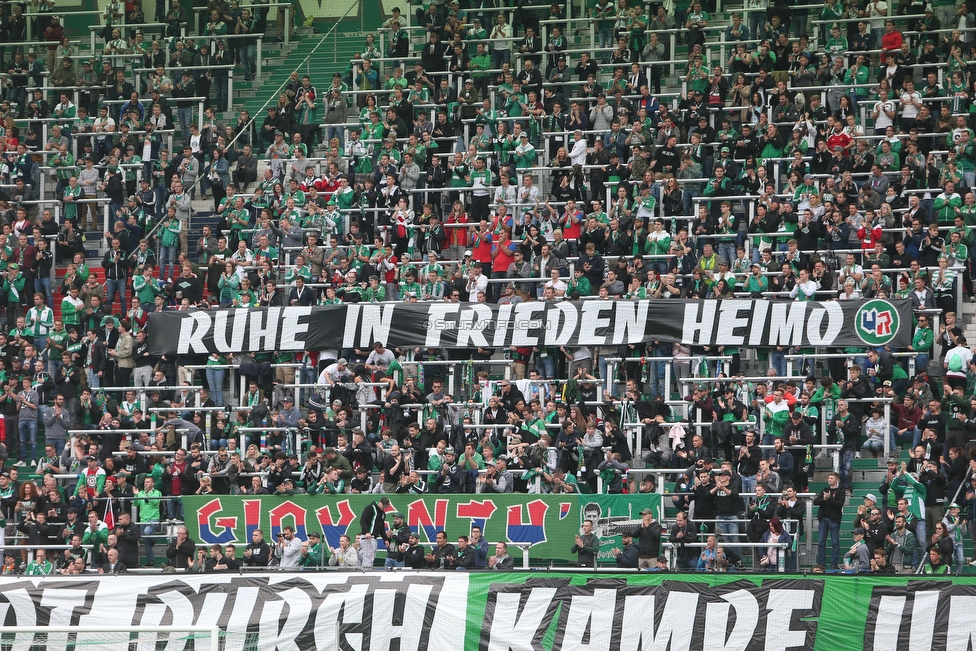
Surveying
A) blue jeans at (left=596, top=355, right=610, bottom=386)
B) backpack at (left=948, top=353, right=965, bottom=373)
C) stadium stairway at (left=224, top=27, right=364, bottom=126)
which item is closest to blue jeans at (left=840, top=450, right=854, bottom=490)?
backpack at (left=948, top=353, right=965, bottom=373)

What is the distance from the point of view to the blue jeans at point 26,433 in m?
28.5

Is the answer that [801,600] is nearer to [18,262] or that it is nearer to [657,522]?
→ [657,522]

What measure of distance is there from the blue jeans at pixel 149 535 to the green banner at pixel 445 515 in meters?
0.71

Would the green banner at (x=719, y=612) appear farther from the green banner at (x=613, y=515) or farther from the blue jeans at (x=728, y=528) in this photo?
the blue jeans at (x=728, y=528)

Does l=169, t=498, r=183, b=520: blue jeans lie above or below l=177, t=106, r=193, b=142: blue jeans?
below

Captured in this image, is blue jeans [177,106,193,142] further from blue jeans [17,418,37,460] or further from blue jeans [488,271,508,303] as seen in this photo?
blue jeans [488,271,508,303]

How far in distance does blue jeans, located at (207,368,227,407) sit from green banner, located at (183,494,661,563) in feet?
12.7

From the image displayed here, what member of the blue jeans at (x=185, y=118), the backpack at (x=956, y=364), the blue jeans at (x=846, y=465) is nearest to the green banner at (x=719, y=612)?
the blue jeans at (x=846, y=465)

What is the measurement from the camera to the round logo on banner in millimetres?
26109

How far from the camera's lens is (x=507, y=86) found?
33.8m

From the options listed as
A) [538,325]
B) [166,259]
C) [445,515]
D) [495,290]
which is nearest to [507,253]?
[495,290]

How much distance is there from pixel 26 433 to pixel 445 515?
896 centimetres

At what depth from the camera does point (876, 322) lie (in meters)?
26.2

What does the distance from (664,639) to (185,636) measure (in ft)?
20.4
